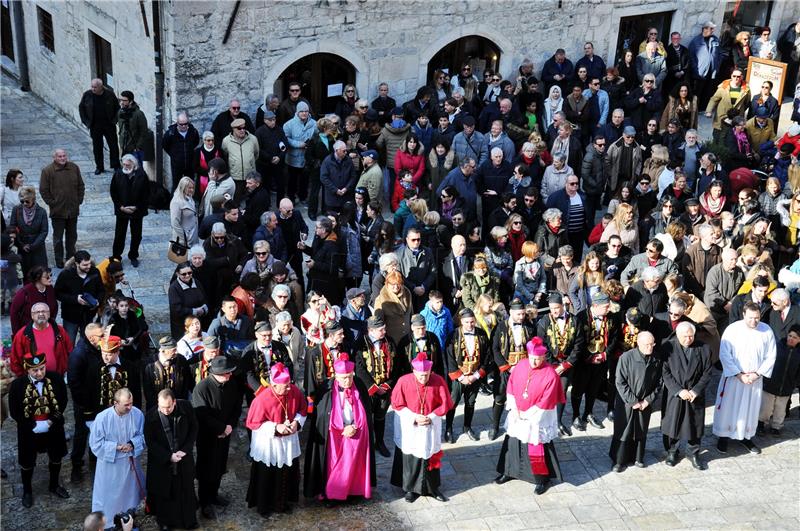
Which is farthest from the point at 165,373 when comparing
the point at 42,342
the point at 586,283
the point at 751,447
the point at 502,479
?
the point at 751,447

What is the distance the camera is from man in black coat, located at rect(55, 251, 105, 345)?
11.3m

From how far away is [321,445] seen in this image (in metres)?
10.0

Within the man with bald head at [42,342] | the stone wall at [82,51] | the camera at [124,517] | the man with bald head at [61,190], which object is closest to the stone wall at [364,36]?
the stone wall at [82,51]

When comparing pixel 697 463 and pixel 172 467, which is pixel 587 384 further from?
pixel 172 467

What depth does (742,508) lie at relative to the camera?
10445 millimetres

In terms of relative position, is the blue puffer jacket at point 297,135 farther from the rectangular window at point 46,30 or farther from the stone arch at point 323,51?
the rectangular window at point 46,30

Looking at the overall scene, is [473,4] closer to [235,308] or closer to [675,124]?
[675,124]

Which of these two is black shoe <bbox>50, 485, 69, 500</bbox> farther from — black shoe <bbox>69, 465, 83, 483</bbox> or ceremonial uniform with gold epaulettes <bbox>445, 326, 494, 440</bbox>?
ceremonial uniform with gold epaulettes <bbox>445, 326, 494, 440</bbox>

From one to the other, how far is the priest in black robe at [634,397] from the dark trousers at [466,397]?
1.38 meters

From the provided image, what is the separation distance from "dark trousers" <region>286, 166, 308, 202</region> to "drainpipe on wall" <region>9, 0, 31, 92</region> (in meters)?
7.71

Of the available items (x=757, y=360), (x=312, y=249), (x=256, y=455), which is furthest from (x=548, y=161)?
(x=256, y=455)

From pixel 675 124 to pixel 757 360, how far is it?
5.92m

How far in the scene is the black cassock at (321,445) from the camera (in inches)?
391

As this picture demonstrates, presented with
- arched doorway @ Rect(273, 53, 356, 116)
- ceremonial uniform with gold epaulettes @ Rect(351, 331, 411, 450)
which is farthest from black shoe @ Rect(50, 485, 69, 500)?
arched doorway @ Rect(273, 53, 356, 116)
